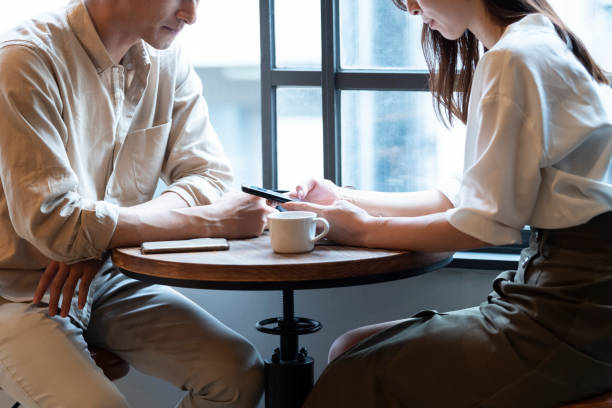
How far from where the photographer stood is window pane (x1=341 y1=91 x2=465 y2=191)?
2.34 metres

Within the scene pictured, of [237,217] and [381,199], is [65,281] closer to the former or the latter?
[237,217]

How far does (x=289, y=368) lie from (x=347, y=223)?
376mm

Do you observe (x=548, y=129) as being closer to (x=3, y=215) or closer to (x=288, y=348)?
(x=288, y=348)

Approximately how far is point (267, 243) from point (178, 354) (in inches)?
14.9

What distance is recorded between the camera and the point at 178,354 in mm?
1761

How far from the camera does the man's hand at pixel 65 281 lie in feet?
5.28

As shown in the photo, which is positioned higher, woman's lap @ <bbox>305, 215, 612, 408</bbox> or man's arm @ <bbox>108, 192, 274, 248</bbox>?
man's arm @ <bbox>108, 192, 274, 248</bbox>

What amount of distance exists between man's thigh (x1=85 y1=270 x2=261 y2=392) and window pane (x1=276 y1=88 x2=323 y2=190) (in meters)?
0.79

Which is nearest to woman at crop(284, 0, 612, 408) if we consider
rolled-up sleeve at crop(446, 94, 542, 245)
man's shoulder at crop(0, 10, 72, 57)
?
rolled-up sleeve at crop(446, 94, 542, 245)

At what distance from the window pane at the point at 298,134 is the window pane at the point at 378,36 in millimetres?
176

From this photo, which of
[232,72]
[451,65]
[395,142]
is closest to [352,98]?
[395,142]

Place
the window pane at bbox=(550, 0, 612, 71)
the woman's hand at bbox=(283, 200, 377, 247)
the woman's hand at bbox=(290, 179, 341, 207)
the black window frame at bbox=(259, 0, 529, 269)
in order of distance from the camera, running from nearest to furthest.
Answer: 1. the woman's hand at bbox=(283, 200, 377, 247)
2. the woman's hand at bbox=(290, 179, 341, 207)
3. the window pane at bbox=(550, 0, 612, 71)
4. the black window frame at bbox=(259, 0, 529, 269)

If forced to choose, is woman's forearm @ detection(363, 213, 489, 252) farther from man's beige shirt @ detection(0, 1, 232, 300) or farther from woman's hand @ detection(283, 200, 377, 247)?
man's beige shirt @ detection(0, 1, 232, 300)

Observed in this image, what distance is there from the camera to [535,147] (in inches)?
50.7
